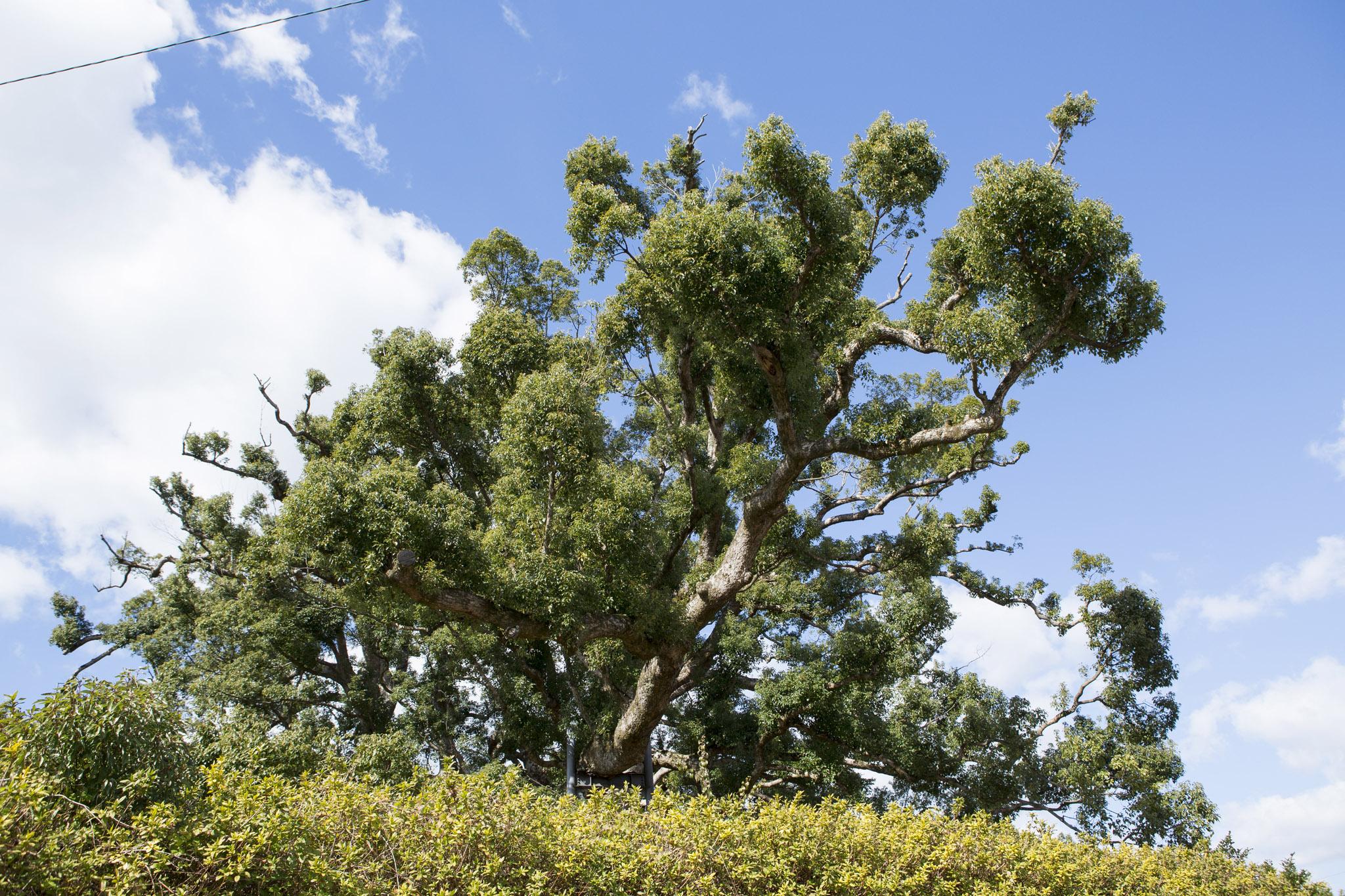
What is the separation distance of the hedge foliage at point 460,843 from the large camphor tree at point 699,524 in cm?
361

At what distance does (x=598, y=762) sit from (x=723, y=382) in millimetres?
5103

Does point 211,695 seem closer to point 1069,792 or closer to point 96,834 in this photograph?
point 96,834

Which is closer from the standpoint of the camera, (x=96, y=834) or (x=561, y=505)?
(x=96, y=834)

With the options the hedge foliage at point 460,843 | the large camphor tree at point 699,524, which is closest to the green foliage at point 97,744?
the hedge foliage at point 460,843

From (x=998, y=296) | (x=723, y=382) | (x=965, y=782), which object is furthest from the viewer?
(x=965, y=782)

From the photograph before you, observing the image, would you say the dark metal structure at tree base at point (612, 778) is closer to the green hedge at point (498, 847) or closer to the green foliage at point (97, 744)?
the green hedge at point (498, 847)

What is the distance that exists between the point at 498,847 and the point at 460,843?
208 mm

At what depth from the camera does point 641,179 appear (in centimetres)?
1241

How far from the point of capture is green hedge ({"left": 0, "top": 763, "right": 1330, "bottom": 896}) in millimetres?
3113

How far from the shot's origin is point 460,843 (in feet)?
13.6

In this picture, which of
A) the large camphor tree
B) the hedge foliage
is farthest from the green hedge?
the large camphor tree

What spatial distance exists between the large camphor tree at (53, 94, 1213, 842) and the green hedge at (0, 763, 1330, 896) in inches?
141

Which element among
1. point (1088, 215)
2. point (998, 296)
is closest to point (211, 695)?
point (998, 296)

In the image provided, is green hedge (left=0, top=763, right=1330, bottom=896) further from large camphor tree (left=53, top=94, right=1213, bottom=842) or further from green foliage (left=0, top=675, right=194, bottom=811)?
large camphor tree (left=53, top=94, right=1213, bottom=842)
